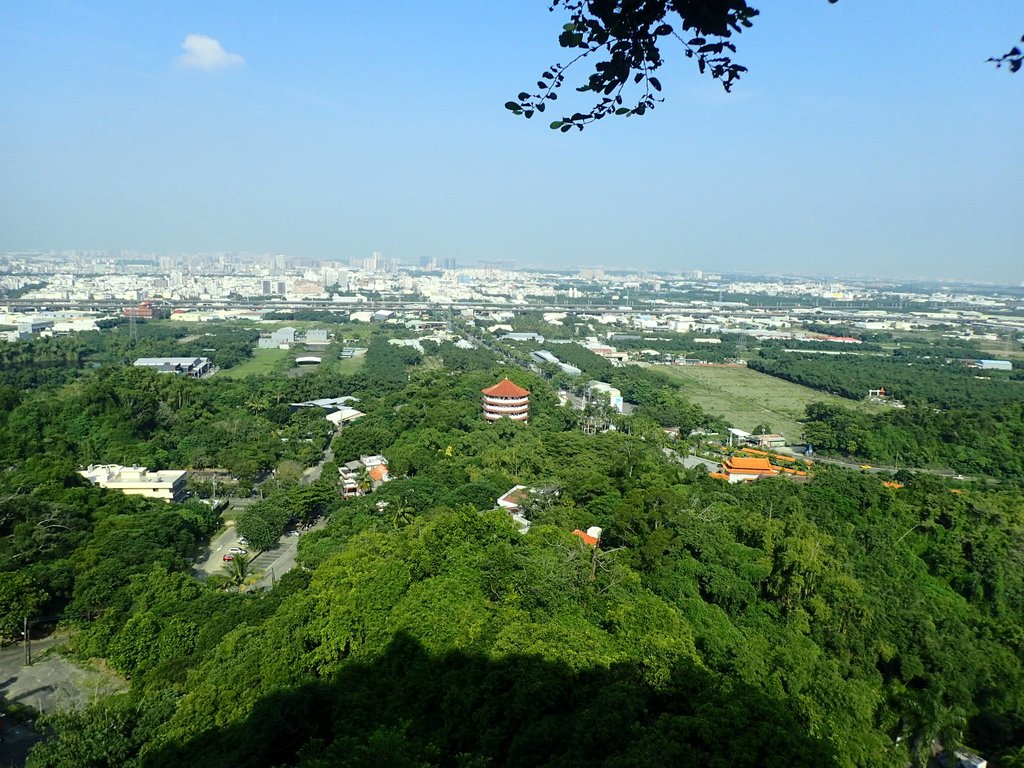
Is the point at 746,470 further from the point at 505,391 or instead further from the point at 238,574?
the point at 238,574

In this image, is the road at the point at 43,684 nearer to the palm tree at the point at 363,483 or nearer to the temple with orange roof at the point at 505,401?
the palm tree at the point at 363,483

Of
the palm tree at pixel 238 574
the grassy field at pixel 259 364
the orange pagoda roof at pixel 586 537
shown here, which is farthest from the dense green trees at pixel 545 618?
the grassy field at pixel 259 364

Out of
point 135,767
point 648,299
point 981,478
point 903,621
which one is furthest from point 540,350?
point 648,299

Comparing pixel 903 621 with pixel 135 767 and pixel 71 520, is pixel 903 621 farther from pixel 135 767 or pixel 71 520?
pixel 71 520

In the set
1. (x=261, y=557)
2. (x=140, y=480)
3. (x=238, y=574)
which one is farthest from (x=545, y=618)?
(x=140, y=480)

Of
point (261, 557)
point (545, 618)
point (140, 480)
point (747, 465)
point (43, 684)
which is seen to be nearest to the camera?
point (545, 618)
